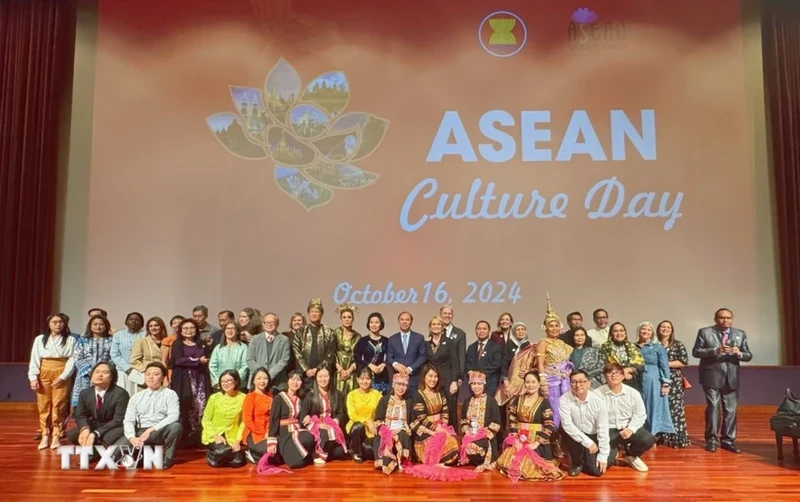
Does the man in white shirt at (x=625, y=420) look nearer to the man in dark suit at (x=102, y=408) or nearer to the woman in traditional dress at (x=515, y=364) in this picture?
the woman in traditional dress at (x=515, y=364)

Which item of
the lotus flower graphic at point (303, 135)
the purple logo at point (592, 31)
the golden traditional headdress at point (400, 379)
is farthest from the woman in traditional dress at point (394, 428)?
the purple logo at point (592, 31)

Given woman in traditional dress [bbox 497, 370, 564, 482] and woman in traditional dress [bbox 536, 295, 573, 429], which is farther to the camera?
woman in traditional dress [bbox 536, 295, 573, 429]

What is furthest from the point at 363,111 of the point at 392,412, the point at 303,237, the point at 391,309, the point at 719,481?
the point at 719,481

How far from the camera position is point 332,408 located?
201 inches

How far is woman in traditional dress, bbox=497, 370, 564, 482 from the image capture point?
4.32 meters

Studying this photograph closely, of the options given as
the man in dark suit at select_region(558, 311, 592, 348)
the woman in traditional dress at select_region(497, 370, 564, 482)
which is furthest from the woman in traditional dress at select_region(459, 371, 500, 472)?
the man in dark suit at select_region(558, 311, 592, 348)

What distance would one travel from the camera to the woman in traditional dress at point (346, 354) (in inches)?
207

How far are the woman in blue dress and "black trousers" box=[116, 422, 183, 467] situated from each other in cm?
381

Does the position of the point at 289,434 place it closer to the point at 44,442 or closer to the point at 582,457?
the point at 582,457

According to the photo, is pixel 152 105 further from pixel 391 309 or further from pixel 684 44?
pixel 684 44

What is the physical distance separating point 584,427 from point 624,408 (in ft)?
1.22

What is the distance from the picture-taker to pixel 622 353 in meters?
5.31

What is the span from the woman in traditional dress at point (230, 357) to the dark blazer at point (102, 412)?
80 cm

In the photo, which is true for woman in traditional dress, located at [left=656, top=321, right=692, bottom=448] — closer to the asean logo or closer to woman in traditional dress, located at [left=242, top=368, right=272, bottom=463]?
woman in traditional dress, located at [left=242, top=368, right=272, bottom=463]
